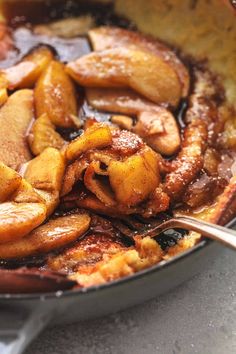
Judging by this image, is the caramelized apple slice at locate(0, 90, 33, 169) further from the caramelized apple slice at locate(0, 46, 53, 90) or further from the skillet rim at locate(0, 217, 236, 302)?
the skillet rim at locate(0, 217, 236, 302)

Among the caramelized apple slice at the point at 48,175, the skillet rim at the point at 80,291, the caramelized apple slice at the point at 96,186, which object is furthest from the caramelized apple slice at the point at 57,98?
the skillet rim at the point at 80,291

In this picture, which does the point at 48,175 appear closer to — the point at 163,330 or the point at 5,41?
the point at 163,330

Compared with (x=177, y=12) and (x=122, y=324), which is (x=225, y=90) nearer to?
(x=177, y=12)

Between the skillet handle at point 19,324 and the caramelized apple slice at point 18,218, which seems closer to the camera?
the skillet handle at point 19,324

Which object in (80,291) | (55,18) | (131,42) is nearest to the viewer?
(80,291)

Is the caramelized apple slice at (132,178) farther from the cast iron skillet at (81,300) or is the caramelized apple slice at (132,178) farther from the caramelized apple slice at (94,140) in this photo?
the cast iron skillet at (81,300)

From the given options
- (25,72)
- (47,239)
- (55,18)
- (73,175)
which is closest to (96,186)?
(73,175)
